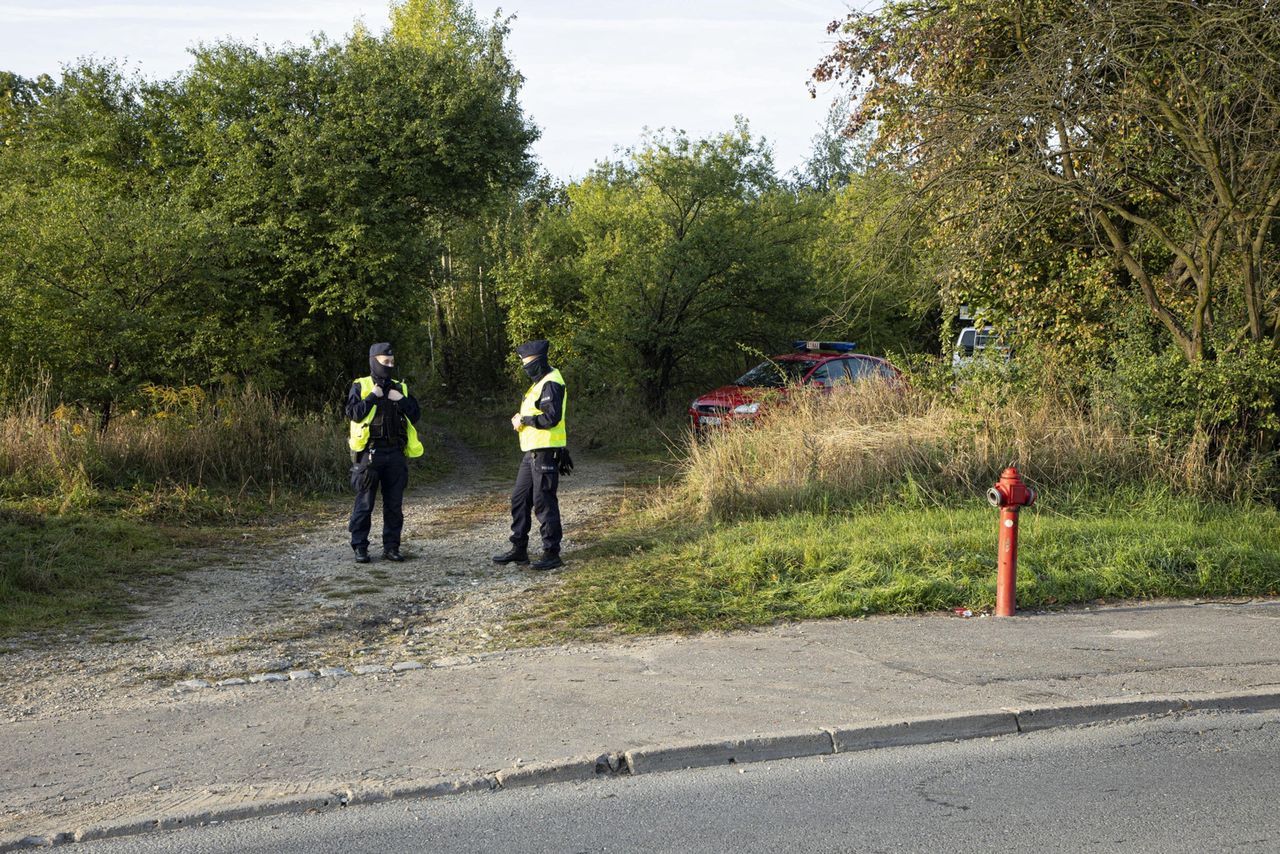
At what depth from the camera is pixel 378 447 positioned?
9.92 metres

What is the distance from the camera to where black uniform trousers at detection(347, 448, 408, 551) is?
9867mm

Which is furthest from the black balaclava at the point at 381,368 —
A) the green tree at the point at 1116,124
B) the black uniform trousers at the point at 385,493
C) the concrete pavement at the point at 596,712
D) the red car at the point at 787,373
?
the red car at the point at 787,373

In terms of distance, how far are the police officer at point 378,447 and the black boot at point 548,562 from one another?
1363mm

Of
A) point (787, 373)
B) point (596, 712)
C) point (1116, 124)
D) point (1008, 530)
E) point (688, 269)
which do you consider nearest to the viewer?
point (596, 712)

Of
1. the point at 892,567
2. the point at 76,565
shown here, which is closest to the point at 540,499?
the point at 892,567

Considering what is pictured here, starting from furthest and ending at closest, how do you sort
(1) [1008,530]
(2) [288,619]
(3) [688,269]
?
(3) [688,269]
(2) [288,619]
(1) [1008,530]

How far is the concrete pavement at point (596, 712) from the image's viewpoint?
466 centimetres

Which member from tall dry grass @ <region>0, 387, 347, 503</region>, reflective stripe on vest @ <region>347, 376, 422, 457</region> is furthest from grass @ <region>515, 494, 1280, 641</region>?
tall dry grass @ <region>0, 387, 347, 503</region>

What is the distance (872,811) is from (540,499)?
5.51 m

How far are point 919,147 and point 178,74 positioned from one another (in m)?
14.0

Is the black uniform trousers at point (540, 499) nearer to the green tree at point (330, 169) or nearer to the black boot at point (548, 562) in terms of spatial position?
the black boot at point (548, 562)

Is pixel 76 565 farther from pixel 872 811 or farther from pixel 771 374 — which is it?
pixel 771 374

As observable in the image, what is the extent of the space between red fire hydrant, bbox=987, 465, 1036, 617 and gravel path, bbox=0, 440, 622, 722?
3.50 meters

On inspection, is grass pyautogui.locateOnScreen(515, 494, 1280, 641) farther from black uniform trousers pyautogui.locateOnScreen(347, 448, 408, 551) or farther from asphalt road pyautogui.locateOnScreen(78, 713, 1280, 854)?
asphalt road pyautogui.locateOnScreen(78, 713, 1280, 854)
